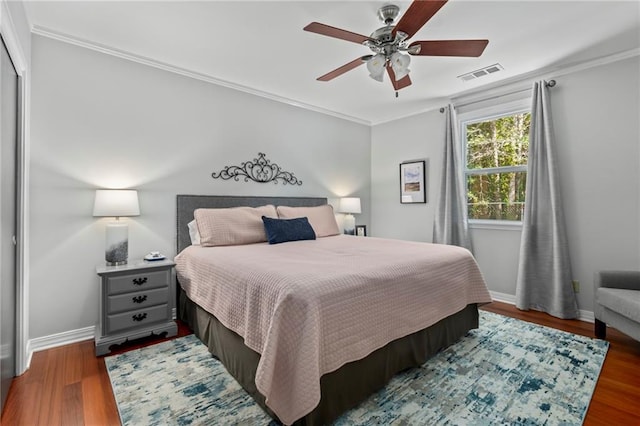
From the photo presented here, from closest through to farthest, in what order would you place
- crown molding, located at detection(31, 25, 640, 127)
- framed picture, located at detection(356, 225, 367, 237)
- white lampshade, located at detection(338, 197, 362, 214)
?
crown molding, located at detection(31, 25, 640, 127) < white lampshade, located at detection(338, 197, 362, 214) < framed picture, located at detection(356, 225, 367, 237)

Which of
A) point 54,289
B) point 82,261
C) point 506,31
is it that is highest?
point 506,31

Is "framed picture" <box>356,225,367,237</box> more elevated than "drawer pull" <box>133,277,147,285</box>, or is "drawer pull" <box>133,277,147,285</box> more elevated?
"framed picture" <box>356,225,367,237</box>

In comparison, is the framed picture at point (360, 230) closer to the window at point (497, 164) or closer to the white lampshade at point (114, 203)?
the window at point (497, 164)

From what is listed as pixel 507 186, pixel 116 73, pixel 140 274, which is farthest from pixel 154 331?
pixel 507 186

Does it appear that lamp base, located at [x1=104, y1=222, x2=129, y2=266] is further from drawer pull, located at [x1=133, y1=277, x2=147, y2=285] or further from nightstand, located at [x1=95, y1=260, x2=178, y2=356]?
drawer pull, located at [x1=133, y1=277, x2=147, y2=285]

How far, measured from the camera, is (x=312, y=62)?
3.06 metres

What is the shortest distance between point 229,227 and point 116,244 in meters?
0.96

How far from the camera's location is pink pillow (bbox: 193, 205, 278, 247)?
2916 millimetres

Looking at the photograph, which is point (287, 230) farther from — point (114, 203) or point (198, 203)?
point (114, 203)

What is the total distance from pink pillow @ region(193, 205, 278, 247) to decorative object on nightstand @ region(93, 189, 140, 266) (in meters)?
0.60

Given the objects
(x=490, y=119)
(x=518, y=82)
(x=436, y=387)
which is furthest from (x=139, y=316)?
(x=518, y=82)

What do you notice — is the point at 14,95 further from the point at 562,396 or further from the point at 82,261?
the point at 562,396

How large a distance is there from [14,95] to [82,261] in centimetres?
138

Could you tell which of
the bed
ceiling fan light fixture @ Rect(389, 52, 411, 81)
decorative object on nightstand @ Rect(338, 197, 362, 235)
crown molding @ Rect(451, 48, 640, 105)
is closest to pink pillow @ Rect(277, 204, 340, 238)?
decorative object on nightstand @ Rect(338, 197, 362, 235)
